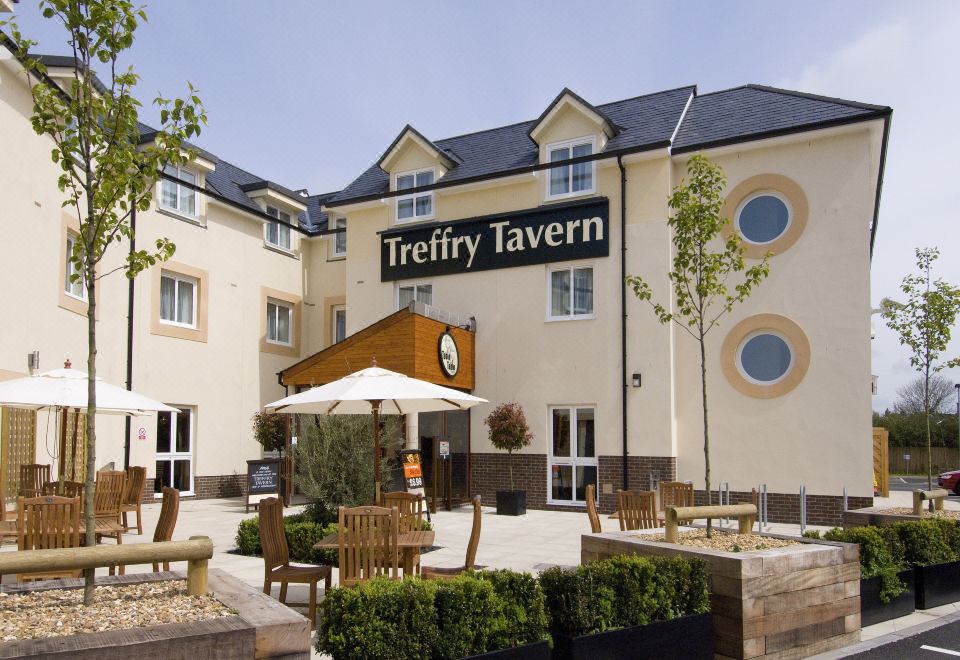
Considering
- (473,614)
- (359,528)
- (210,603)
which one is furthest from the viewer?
(359,528)

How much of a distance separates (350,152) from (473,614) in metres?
16.4

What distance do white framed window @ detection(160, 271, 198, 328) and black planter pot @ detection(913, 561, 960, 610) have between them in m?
15.6

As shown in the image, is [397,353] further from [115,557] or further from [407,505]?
[115,557]

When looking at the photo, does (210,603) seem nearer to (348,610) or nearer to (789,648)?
(348,610)

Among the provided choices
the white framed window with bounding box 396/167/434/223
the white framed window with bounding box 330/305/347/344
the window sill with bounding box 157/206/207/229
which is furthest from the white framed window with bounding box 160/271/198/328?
the white framed window with bounding box 396/167/434/223

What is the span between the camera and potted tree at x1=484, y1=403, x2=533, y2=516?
51.8 ft

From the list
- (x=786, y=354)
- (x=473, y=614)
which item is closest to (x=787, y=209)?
(x=786, y=354)

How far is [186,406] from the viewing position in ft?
61.2

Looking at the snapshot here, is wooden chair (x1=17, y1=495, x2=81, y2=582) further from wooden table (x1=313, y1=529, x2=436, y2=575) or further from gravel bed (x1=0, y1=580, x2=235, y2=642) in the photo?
gravel bed (x1=0, y1=580, x2=235, y2=642)

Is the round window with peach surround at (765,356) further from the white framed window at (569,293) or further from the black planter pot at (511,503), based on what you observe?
the black planter pot at (511,503)

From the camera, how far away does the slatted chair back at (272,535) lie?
6.55 metres

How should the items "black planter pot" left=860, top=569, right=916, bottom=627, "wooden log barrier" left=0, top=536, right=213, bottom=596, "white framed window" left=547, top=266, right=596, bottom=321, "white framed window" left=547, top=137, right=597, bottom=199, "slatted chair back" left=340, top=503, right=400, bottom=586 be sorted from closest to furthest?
"wooden log barrier" left=0, top=536, right=213, bottom=596, "slatted chair back" left=340, top=503, right=400, bottom=586, "black planter pot" left=860, top=569, right=916, bottom=627, "white framed window" left=547, top=266, right=596, bottom=321, "white framed window" left=547, top=137, right=597, bottom=199

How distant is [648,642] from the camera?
5141mm

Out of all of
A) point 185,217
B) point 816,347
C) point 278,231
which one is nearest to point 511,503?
point 816,347
